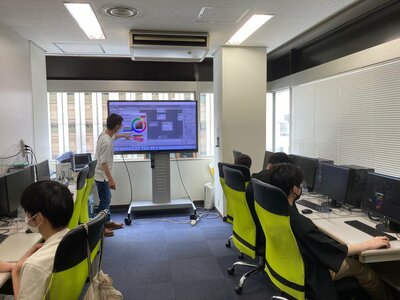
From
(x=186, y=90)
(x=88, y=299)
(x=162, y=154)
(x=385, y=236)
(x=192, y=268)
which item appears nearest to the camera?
(x=88, y=299)

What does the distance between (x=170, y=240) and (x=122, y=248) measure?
0.60 metres

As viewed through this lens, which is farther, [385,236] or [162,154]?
[162,154]

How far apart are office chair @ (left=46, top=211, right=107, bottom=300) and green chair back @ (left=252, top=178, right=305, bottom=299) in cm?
102

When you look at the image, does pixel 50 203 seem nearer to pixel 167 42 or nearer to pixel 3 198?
pixel 3 198

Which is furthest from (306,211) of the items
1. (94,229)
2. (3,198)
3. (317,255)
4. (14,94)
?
(14,94)

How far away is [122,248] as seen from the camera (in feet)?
12.6

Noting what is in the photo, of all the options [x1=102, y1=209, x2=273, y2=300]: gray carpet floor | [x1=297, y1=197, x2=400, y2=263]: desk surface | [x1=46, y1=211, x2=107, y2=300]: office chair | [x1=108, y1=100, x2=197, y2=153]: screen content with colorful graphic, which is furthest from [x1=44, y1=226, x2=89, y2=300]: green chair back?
[x1=108, y1=100, x2=197, y2=153]: screen content with colorful graphic

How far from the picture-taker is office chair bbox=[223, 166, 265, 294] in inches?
106

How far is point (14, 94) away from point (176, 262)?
2.66m

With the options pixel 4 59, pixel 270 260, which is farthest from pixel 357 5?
pixel 4 59

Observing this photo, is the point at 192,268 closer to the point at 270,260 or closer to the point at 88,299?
the point at 270,260

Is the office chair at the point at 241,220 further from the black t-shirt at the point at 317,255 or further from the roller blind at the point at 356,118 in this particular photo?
the roller blind at the point at 356,118

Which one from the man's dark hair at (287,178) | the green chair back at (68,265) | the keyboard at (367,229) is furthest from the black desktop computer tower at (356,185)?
the green chair back at (68,265)

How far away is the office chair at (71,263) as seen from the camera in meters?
1.35
